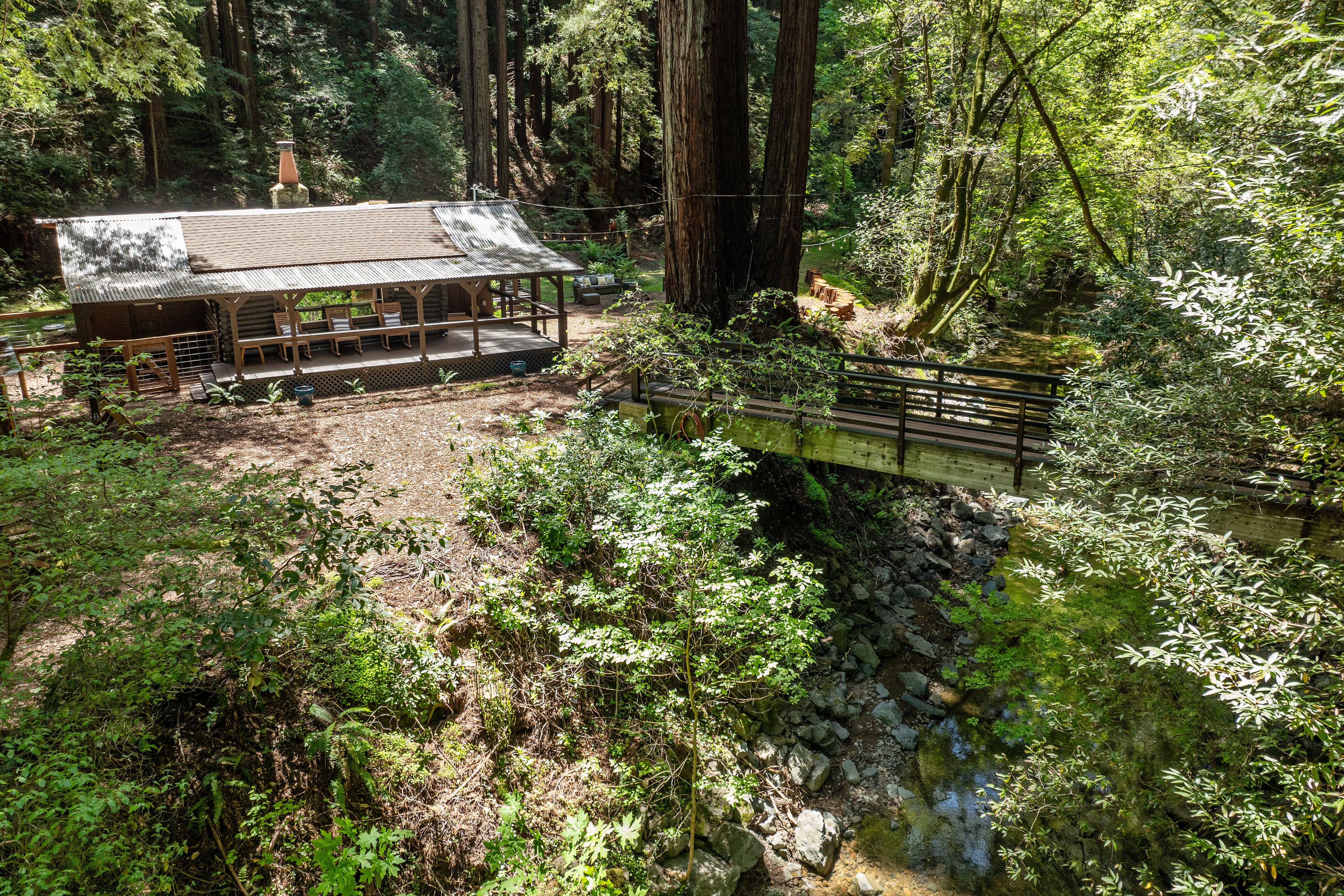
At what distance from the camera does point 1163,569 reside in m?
4.91

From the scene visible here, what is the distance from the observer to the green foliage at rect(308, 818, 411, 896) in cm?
511

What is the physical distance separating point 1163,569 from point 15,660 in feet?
27.0

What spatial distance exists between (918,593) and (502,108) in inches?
801

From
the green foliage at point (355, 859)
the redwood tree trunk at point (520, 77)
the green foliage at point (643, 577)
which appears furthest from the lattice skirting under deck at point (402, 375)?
the redwood tree trunk at point (520, 77)

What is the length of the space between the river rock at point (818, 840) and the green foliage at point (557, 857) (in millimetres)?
1753

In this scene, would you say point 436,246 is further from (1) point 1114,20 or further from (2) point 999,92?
(1) point 1114,20

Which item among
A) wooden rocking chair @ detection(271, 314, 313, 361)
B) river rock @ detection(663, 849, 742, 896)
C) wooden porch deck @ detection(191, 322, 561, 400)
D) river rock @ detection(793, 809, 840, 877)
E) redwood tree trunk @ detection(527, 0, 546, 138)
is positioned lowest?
river rock @ detection(793, 809, 840, 877)

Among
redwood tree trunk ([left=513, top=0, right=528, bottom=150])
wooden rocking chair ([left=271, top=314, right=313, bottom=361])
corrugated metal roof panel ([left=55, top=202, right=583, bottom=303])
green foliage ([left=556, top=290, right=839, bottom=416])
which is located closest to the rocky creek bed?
green foliage ([left=556, top=290, right=839, bottom=416])

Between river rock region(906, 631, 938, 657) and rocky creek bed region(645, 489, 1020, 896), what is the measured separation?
2cm

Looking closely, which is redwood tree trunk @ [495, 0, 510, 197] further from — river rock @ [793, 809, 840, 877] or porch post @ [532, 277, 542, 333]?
river rock @ [793, 809, 840, 877]

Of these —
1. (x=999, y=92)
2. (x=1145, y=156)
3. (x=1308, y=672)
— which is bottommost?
(x=1308, y=672)

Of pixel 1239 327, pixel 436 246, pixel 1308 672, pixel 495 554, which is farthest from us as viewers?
pixel 436 246

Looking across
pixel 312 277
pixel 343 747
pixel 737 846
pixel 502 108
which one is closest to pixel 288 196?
pixel 312 277

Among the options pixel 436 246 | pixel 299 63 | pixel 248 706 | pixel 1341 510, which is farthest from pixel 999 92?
pixel 299 63
